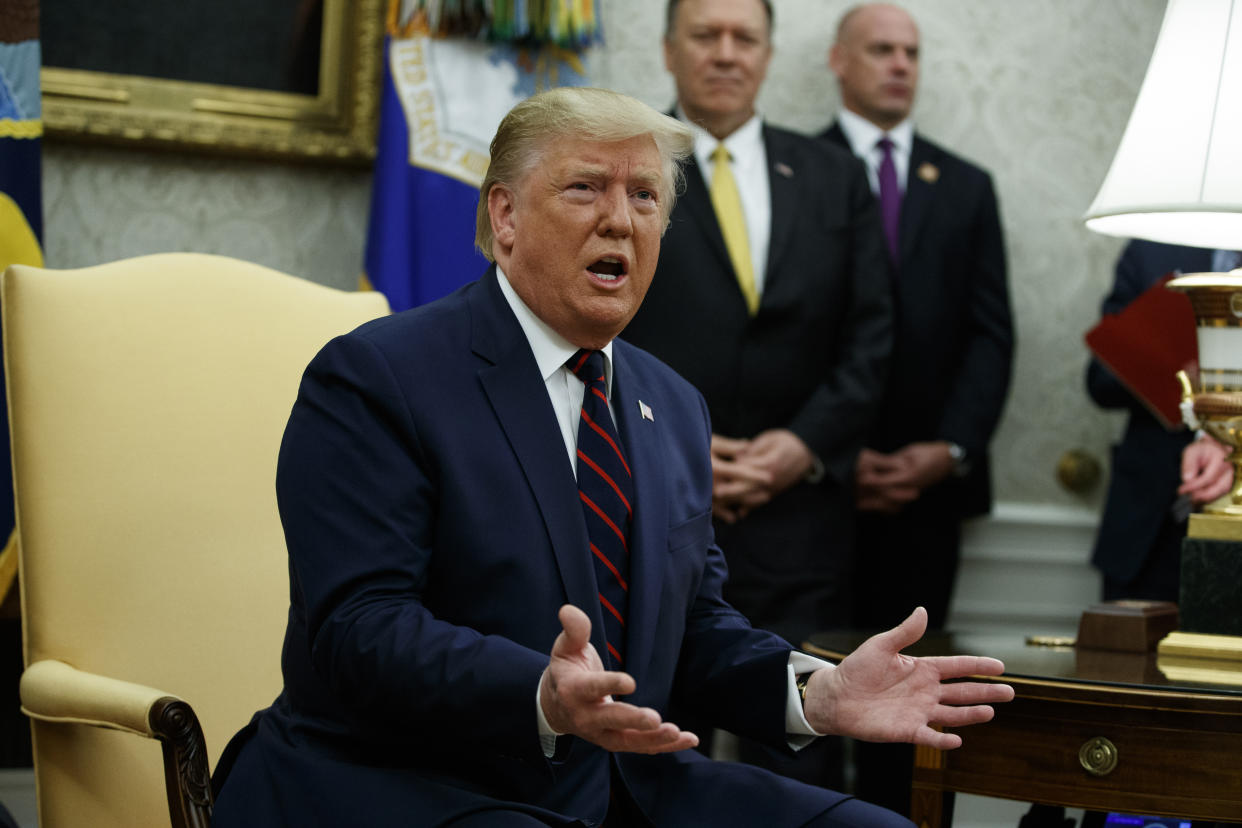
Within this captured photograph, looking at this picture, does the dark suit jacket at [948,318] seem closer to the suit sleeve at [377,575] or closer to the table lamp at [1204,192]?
the table lamp at [1204,192]

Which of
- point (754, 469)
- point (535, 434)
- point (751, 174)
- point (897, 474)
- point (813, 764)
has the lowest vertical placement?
point (813, 764)

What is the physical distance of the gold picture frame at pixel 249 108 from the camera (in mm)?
3260

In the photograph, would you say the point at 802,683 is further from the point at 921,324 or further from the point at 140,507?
the point at 921,324

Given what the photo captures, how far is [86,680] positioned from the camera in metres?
1.87

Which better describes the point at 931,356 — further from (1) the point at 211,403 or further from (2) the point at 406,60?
Answer: (1) the point at 211,403

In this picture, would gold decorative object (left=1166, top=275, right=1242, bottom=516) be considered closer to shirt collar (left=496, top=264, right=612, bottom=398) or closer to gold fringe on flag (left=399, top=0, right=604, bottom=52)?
shirt collar (left=496, top=264, right=612, bottom=398)

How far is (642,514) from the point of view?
1680 millimetres

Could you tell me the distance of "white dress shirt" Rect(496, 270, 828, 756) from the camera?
1688mm

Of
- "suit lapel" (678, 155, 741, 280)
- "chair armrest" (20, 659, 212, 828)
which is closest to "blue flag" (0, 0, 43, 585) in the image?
"chair armrest" (20, 659, 212, 828)

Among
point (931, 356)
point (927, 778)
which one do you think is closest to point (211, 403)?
point (927, 778)

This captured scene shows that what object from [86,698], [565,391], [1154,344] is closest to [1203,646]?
[1154,344]

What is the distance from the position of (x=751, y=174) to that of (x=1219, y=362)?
1407 mm

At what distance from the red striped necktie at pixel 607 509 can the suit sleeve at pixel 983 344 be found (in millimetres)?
2159

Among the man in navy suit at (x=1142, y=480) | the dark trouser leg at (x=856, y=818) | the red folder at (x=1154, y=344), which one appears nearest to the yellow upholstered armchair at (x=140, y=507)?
the dark trouser leg at (x=856, y=818)
